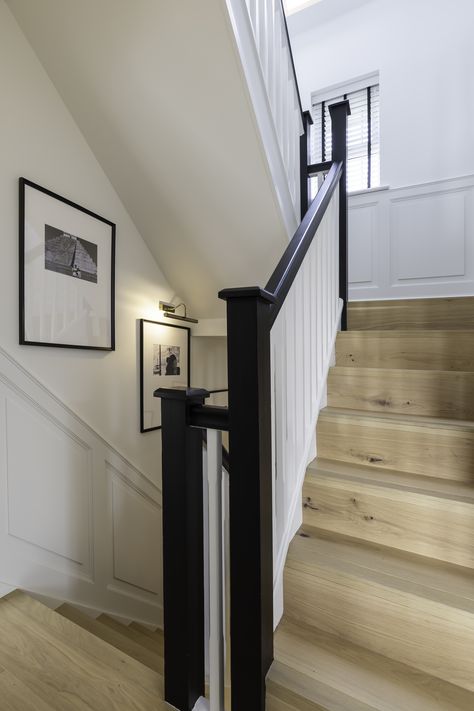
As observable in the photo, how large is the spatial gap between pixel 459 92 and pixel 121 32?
2602 millimetres

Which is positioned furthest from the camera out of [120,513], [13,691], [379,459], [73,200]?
[120,513]

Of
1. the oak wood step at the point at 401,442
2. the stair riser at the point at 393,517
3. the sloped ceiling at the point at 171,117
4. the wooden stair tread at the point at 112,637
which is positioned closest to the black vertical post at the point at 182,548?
the stair riser at the point at 393,517

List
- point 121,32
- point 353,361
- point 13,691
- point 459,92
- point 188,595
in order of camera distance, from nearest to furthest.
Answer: point 188,595 → point 13,691 → point 121,32 → point 353,361 → point 459,92

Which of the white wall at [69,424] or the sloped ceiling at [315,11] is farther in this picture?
the sloped ceiling at [315,11]

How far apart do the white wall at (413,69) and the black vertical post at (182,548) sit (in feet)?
9.96

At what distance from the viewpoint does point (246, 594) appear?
0.89 m

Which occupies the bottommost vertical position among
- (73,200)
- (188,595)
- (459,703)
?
(459,703)

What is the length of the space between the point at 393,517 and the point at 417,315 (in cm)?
134

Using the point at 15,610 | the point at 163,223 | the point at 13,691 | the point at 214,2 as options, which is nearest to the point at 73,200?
the point at 163,223

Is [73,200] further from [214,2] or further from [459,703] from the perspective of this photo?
[459,703]

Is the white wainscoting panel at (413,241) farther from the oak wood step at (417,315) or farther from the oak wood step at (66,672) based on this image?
the oak wood step at (66,672)

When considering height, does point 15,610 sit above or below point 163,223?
below

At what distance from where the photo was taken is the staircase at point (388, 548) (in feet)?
2.97

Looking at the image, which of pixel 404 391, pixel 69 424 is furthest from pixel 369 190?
pixel 69 424
